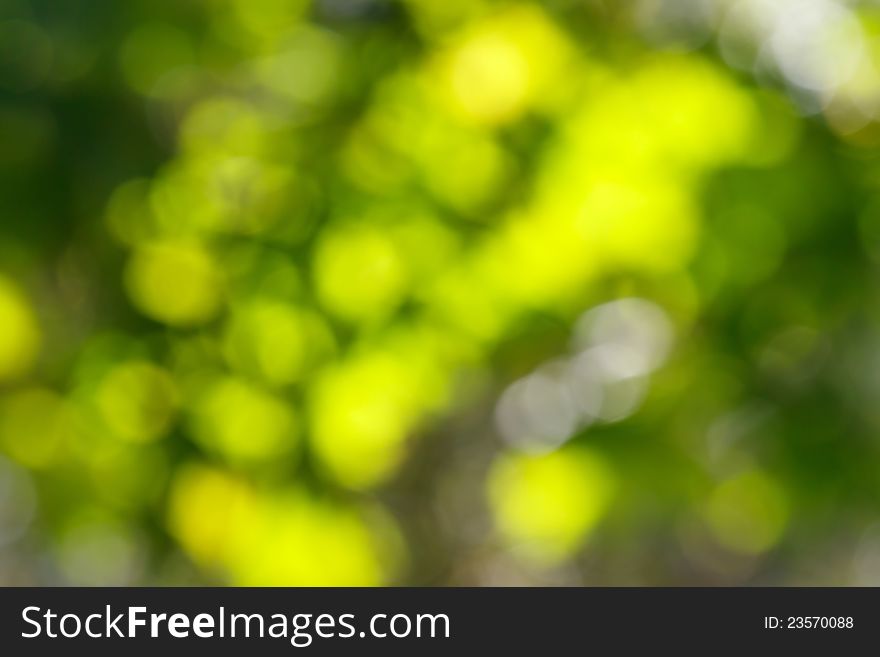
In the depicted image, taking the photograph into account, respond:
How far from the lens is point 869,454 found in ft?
2.40

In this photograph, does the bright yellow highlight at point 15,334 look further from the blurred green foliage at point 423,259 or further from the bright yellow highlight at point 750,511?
the bright yellow highlight at point 750,511

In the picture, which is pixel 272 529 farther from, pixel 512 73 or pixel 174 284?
pixel 512 73

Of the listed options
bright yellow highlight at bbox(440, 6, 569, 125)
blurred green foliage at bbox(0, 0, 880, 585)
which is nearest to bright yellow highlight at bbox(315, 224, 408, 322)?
blurred green foliage at bbox(0, 0, 880, 585)

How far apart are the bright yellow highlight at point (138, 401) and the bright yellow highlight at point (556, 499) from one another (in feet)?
0.88

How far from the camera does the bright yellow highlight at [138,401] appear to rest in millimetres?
803

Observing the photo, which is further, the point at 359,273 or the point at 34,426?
the point at 34,426

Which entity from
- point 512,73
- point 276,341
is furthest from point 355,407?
point 512,73

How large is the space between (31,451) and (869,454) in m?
0.64

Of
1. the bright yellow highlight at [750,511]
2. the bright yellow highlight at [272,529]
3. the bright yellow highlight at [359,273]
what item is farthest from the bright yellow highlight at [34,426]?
the bright yellow highlight at [750,511]

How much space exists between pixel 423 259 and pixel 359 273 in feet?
0.16

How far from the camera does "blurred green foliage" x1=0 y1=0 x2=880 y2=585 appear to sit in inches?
29.3

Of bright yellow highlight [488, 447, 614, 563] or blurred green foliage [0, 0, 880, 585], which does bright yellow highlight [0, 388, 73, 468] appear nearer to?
blurred green foliage [0, 0, 880, 585]

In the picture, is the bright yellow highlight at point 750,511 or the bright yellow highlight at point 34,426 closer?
the bright yellow highlight at point 750,511

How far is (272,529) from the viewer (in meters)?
0.81
